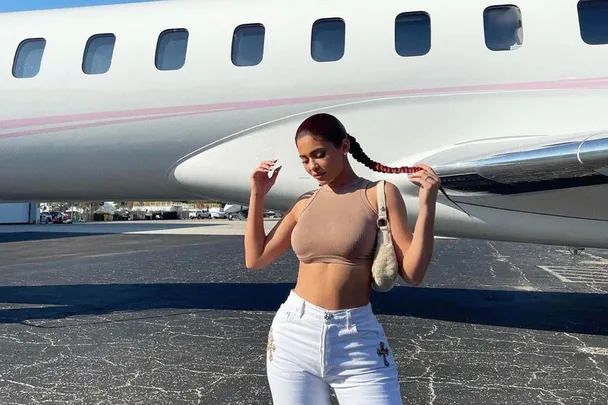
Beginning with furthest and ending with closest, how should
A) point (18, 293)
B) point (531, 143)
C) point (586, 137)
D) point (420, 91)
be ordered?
point (18, 293), point (420, 91), point (531, 143), point (586, 137)

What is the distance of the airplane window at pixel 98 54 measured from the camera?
19.0ft

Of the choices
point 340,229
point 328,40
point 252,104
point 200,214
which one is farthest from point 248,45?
point 200,214

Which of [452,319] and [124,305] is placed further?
[124,305]

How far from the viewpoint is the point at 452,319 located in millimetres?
6867

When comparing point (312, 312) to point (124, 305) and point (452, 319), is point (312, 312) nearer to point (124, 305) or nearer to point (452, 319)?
point (452, 319)

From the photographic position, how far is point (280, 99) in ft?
17.8

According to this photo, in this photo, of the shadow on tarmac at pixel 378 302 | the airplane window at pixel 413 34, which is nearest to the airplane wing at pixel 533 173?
the airplane window at pixel 413 34

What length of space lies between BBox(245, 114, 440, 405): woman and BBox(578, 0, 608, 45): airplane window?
163 inches

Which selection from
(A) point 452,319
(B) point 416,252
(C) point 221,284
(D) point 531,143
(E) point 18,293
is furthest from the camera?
(C) point 221,284

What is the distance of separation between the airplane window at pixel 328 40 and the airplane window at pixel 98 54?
81.7 inches

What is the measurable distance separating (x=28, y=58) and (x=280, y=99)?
2.76 meters

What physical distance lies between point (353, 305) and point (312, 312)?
14 centimetres

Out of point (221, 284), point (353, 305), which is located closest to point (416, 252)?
point (353, 305)

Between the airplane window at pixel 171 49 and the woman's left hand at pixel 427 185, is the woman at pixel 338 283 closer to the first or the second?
the woman's left hand at pixel 427 185
